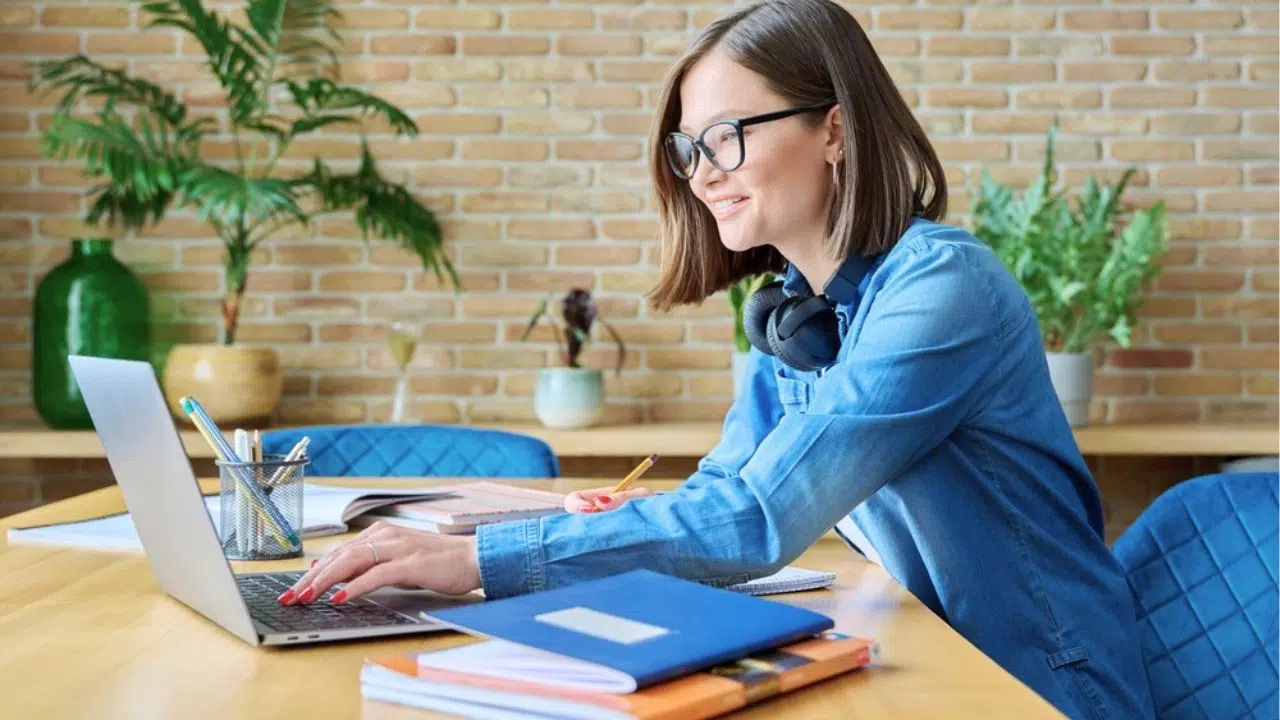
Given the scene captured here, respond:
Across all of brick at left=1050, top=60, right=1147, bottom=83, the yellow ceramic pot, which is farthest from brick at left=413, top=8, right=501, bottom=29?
brick at left=1050, top=60, right=1147, bottom=83

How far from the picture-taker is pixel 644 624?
960 mm

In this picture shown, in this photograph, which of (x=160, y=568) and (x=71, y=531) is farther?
(x=71, y=531)

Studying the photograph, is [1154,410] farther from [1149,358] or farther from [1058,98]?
[1058,98]

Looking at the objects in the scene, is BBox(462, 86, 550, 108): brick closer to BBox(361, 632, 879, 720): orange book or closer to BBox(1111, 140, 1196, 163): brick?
BBox(1111, 140, 1196, 163): brick

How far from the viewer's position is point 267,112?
3.91 m

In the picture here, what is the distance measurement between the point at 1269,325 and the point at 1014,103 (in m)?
0.97

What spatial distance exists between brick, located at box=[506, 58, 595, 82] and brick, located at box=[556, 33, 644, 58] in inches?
1.2

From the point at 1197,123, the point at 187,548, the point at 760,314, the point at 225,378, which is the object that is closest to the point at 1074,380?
the point at 1197,123

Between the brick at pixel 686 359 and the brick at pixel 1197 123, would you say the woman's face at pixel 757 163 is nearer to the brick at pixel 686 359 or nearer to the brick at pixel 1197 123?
the brick at pixel 686 359

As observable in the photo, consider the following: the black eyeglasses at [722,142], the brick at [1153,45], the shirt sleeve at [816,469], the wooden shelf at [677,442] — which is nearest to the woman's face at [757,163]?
the black eyeglasses at [722,142]

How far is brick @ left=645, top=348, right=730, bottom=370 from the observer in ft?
12.9

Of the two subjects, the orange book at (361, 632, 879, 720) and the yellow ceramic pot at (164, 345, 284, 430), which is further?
the yellow ceramic pot at (164, 345, 284, 430)

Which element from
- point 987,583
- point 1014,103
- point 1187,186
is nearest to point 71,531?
point 987,583

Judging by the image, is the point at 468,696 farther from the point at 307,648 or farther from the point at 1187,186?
the point at 1187,186
